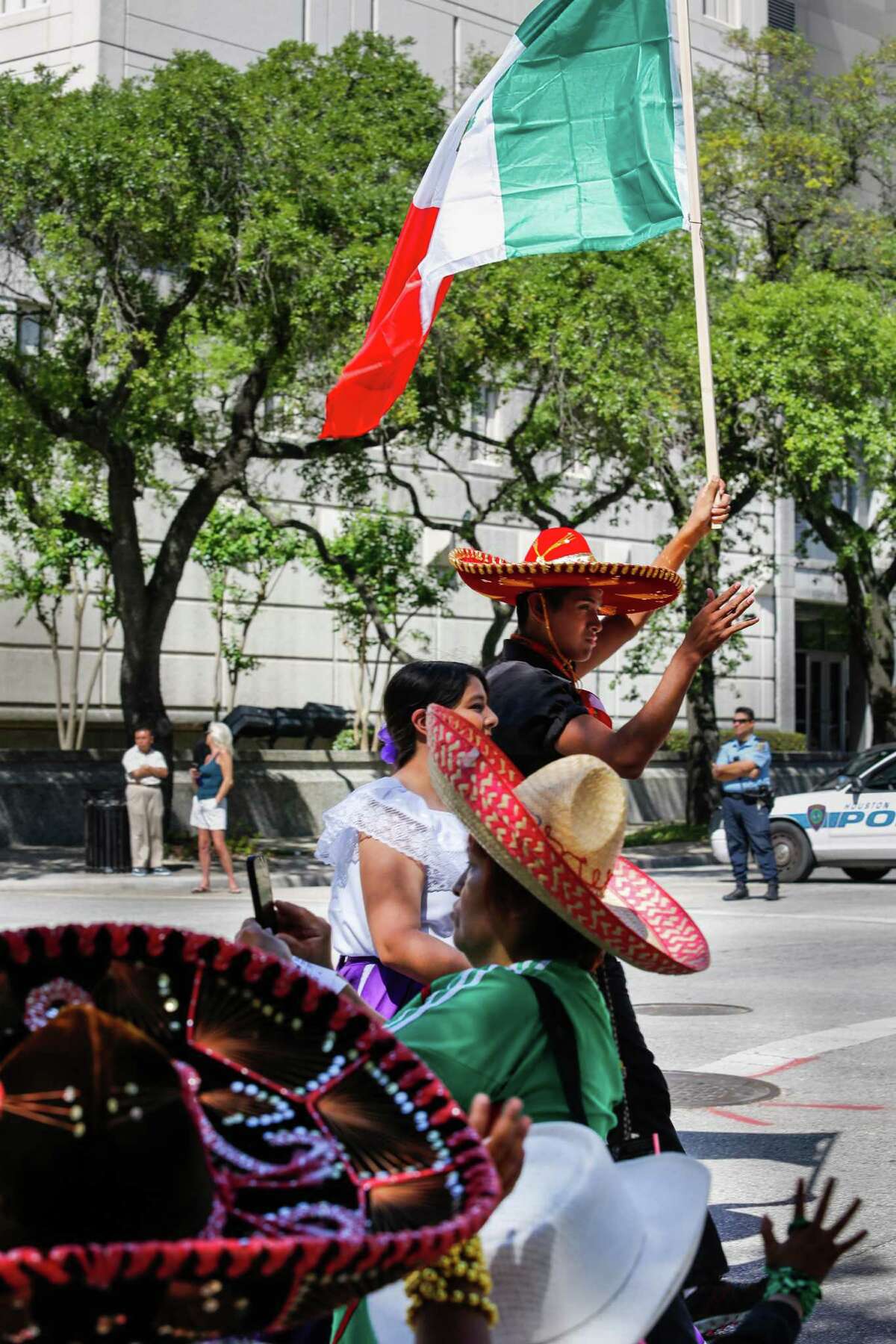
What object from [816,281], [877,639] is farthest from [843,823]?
[877,639]

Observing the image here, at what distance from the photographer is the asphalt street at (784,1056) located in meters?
5.54

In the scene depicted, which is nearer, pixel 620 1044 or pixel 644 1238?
pixel 644 1238

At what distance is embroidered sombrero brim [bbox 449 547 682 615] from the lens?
4289 mm

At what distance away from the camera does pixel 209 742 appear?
65.4ft

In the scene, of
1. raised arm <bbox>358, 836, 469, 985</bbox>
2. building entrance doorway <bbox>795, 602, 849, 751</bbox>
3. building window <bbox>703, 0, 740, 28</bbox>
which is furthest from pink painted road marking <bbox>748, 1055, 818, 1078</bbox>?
building entrance doorway <bbox>795, 602, 849, 751</bbox>

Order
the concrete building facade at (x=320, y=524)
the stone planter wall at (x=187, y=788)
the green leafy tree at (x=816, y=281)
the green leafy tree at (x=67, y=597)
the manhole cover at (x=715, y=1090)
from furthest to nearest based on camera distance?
the concrete building facade at (x=320, y=524) → the green leafy tree at (x=67, y=597) → the stone planter wall at (x=187, y=788) → the green leafy tree at (x=816, y=281) → the manhole cover at (x=715, y=1090)

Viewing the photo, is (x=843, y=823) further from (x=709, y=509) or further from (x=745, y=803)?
(x=709, y=509)

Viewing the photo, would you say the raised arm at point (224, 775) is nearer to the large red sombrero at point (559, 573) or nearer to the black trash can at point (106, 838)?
the black trash can at point (106, 838)

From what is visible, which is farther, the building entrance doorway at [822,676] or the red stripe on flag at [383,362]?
the building entrance doorway at [822,676]

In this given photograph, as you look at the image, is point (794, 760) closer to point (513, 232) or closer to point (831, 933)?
point (831, 933)

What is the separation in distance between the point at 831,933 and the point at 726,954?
1732 millimetres

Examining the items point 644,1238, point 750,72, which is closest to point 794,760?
point 750,72

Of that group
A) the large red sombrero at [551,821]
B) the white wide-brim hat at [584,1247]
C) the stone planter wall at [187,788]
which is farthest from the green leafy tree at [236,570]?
the white wide-brim hat at [584,1247]

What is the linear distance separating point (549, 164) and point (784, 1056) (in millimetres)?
4519
